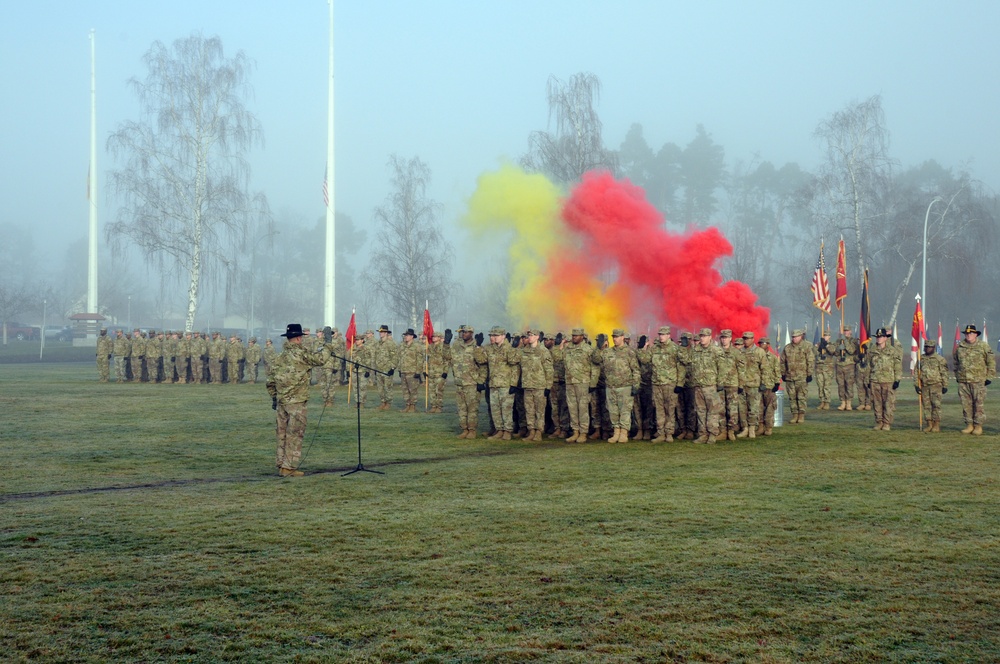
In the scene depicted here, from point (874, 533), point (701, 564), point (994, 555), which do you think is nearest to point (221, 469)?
point (701, 564)

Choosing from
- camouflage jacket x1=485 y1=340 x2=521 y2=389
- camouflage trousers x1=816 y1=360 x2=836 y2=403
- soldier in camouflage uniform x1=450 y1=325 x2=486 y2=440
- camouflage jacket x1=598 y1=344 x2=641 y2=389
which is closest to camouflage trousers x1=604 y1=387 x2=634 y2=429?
camouflage jacket x1=598 y1=344 x2=641 y2=389

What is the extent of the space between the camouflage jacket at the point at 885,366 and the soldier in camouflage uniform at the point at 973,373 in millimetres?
1046

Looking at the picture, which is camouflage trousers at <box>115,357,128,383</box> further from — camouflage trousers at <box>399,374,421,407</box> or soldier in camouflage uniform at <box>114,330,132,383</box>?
camouflage trousers at <box>399,374,421,407</box>

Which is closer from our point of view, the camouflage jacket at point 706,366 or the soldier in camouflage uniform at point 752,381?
the camouflage jacket at point 706,366

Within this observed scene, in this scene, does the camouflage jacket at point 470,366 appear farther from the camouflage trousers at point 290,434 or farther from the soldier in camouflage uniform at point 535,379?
the camouflage trousers at point 290,434

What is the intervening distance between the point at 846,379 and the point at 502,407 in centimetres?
1022

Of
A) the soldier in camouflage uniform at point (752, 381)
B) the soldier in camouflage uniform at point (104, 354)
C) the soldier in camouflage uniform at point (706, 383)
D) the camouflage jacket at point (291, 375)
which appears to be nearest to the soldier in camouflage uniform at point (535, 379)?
the soldier in camouflage uniform at point (706, 383)

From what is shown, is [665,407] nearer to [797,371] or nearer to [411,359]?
[797,371]

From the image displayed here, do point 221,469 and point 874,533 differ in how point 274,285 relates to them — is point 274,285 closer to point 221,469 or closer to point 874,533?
point 221,469

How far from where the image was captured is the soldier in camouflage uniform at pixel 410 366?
72.8ft

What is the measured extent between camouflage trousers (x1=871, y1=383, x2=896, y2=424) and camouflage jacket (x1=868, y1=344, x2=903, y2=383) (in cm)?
13

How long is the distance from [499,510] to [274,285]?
97256 mm

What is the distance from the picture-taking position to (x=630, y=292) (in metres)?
25.3

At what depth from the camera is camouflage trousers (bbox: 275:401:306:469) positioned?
41.2ft
